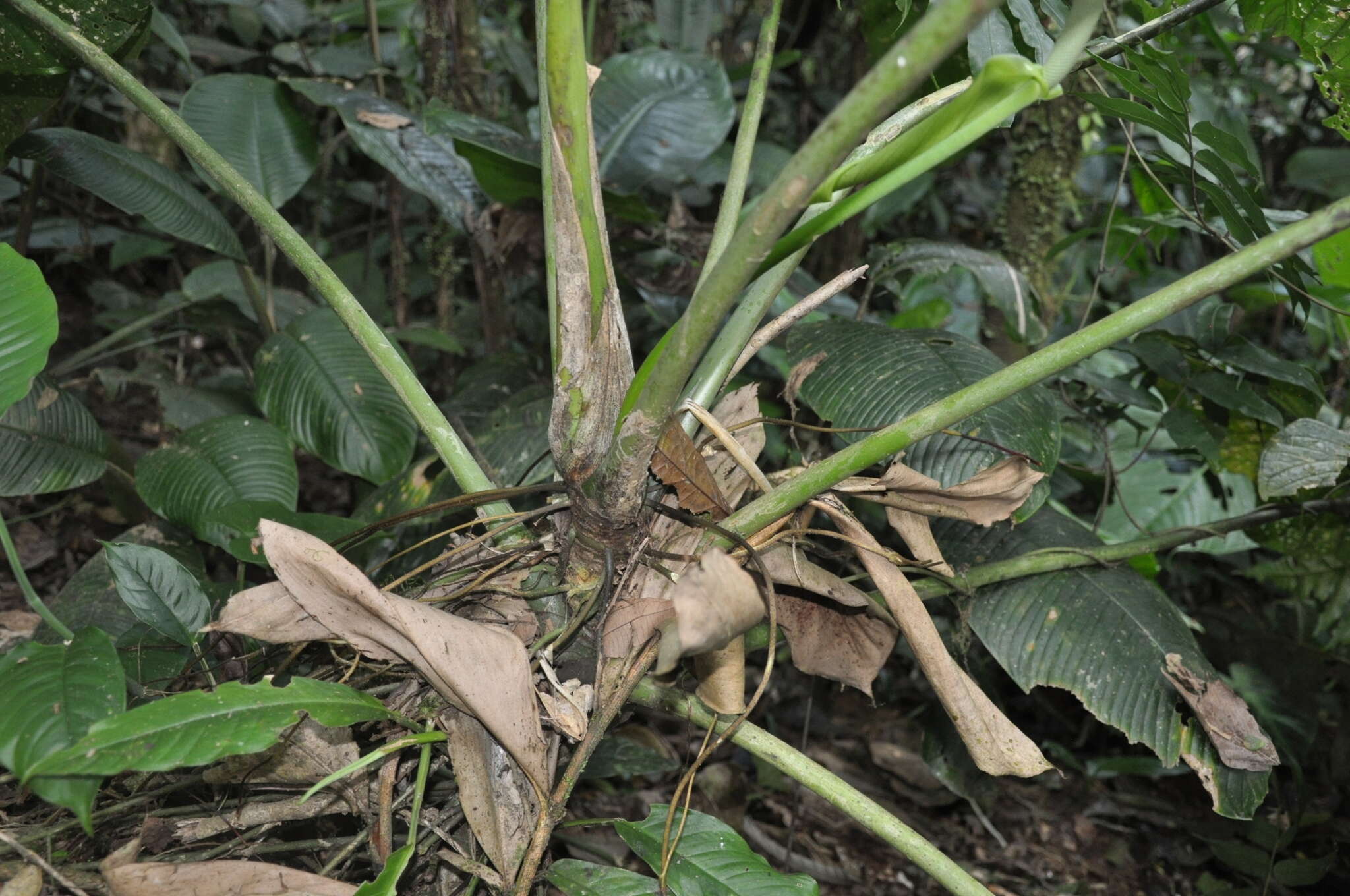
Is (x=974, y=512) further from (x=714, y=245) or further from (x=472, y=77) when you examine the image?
(x=472, y=77)

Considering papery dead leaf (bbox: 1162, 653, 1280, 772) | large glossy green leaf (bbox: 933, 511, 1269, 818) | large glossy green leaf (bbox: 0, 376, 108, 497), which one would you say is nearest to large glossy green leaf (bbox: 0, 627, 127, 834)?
large glossy green leaf (bbox: 0, 376, 108, 497)

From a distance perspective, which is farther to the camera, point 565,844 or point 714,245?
point 565,844

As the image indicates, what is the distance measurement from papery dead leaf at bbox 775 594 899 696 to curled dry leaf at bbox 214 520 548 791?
0.91ft

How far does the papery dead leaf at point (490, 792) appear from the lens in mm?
712

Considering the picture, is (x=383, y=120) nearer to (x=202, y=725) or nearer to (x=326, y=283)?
(x=326, y=283)

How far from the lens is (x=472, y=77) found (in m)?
1.82

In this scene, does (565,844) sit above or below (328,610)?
below

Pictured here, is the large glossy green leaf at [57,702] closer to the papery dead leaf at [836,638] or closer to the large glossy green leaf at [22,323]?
the large glossy green leaf at [22,323]

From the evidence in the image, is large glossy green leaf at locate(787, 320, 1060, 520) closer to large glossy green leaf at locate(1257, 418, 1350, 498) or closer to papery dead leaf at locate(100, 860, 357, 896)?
large glossy green leaf at locate(1257, 418, 1350, 498)

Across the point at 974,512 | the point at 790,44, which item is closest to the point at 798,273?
the point at 974,512

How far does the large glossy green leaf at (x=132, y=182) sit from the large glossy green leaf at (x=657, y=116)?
2.09 feet

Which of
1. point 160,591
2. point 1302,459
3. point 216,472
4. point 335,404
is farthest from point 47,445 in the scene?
point 1302,459

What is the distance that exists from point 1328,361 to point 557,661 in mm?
2940

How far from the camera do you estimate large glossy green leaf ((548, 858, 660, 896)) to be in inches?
28.6
